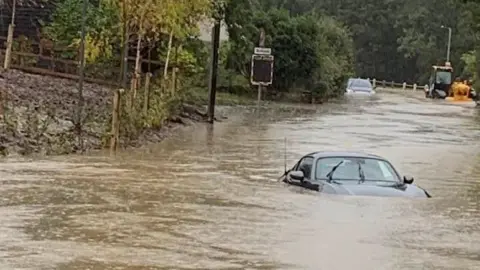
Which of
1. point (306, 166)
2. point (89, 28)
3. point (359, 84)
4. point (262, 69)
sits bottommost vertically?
point (359, 84)

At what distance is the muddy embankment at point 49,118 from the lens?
24516mm

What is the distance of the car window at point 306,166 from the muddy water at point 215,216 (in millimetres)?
439

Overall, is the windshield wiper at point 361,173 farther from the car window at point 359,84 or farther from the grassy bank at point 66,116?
the car window at point 359,84

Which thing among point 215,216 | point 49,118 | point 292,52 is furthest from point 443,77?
point 215,216

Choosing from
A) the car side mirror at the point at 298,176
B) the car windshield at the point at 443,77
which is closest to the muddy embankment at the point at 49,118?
the car side mirror at the point at 298,176

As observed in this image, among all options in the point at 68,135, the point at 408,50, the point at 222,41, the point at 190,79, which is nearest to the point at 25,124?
the point at 68,135

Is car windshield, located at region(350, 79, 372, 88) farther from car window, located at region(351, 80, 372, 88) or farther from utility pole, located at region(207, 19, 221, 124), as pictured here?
utility pole, located at region(207, 19, 221, 124)

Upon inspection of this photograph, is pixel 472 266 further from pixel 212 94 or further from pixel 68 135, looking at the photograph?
pixel 212 94

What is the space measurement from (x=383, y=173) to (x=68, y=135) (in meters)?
9.57

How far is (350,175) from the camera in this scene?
18344mm

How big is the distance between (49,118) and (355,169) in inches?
→ 402

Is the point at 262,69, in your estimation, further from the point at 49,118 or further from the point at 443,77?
the point at 443,77

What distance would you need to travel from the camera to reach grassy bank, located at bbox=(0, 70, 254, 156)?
24.7 meters

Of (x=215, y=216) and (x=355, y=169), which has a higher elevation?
(x=355, y=169)
